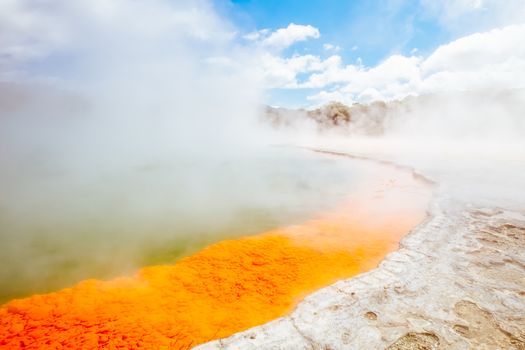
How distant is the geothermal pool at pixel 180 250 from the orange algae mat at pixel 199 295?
15 millimetres

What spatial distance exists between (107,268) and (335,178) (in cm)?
717

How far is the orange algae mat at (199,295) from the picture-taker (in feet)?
8.71

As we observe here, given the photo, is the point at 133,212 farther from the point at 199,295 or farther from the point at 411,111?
the point at 411,111

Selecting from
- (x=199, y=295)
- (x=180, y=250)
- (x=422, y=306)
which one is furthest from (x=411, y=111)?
(x=199, y=295)

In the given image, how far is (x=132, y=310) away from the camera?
301cm

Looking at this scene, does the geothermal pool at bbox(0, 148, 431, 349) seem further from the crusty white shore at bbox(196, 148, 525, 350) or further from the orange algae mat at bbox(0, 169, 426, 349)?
the crusty white shore at bbox(196, 148, 525, 350)

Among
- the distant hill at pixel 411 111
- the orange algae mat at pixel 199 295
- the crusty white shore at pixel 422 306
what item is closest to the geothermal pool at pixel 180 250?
the orange algae mat at pixel 199 295

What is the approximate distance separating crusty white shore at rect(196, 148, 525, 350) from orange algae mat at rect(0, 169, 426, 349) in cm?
40

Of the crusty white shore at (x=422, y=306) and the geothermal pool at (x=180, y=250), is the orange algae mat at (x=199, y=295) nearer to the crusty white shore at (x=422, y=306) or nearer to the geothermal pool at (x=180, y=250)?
the geothermal pool at (x=180, y=250)

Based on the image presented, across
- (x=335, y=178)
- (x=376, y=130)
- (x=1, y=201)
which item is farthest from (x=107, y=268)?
(x=376, y=130)

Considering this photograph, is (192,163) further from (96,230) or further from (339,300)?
(339,300)

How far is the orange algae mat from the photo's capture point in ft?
8.71

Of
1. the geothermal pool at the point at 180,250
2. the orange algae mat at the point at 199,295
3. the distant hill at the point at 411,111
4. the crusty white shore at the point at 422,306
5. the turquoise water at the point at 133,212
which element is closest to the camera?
the crusty white shore at the point at 422,306

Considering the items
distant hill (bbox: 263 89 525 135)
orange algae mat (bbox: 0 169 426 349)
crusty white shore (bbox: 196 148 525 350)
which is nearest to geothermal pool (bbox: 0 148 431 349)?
orange algae mat (bbox: 0 169 426 349)
